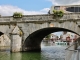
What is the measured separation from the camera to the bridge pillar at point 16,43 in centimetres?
2666

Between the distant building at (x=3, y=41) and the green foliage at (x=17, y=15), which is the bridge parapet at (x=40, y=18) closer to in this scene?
the green foliage at (x=17, y=15)

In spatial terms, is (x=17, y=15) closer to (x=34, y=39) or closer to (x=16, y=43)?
(x=16, y=43)

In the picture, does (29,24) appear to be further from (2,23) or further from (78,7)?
(78,7)

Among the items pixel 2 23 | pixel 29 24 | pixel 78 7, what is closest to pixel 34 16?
pixel 29 24

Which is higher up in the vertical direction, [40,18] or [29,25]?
[40,18]

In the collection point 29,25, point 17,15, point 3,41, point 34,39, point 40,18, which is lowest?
point 3,41

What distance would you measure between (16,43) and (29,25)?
10.2 feet

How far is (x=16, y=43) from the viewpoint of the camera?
26.8 m

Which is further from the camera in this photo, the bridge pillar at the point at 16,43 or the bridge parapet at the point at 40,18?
the bridge pillar at the point at 16,43

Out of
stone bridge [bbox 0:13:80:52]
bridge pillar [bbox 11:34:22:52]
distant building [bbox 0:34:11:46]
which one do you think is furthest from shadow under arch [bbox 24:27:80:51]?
distant building [bbox 0:34:11:46]

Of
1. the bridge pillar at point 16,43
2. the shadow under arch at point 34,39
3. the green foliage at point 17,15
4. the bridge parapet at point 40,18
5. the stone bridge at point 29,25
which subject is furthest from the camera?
the shadow under arch at point 34,39

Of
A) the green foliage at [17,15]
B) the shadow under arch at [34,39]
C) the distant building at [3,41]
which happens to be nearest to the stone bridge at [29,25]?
the shadow under arch at [34,39]

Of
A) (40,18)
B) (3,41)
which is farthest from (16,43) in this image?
(3,41)

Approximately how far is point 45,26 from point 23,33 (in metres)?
3.32
